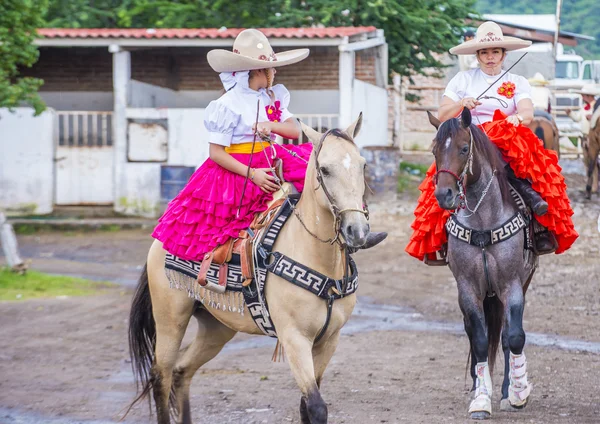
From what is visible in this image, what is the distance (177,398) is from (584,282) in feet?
24.3

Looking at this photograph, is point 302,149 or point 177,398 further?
point 177,398

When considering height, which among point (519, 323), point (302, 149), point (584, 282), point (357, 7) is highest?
point (357, 7)

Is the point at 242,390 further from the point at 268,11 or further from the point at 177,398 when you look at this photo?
the point at 268,11

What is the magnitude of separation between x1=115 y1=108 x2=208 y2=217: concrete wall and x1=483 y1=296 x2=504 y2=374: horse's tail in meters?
11.5

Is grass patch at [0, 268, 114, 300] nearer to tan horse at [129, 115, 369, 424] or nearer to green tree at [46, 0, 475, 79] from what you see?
tan horse at [129, 115, 369, 424]

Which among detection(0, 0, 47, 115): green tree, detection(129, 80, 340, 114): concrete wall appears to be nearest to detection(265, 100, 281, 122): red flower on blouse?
detection(0, 0, 47, 115): green tree

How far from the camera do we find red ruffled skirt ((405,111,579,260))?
6.58 meters

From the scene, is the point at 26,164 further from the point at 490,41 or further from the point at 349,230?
the point at 349,230

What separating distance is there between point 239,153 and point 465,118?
154 cm

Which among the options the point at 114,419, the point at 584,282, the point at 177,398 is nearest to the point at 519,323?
the point at 177,398

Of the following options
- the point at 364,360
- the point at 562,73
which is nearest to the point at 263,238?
the point at 364,360

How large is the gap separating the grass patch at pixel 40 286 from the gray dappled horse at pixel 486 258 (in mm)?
6663

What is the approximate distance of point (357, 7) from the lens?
2105 cm

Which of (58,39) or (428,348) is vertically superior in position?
(58,39)
